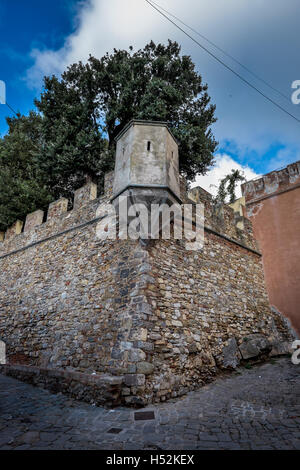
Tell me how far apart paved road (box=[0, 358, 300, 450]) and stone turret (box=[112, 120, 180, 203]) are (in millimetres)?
3419

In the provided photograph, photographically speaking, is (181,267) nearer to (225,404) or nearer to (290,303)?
(225,404)

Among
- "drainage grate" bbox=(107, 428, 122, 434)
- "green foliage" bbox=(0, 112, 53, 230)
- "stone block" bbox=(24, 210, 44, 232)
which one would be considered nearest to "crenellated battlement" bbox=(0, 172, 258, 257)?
"stone block" bbox=(24, 210, 44, 232)

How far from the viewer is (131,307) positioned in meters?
4.64

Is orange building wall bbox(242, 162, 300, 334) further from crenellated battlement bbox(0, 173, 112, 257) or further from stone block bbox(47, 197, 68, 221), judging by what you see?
stone block bbox(47, 197, 68, 221)

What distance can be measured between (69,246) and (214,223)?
402 cm

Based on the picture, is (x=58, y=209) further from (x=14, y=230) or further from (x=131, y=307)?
(x=131, y=307)

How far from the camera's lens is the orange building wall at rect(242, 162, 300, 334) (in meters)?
8.18

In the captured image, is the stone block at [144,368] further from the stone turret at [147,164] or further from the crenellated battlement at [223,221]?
the crenellated battlement at [223,221]

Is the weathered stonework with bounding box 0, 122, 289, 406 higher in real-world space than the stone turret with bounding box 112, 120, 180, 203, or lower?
lower

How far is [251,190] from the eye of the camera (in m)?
10.3

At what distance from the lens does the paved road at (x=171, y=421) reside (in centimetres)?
263

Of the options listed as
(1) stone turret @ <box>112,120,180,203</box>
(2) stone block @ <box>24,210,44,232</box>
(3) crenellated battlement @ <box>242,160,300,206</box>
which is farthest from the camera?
(3) crenellated battlement @ <box>242,160,300,206</box>

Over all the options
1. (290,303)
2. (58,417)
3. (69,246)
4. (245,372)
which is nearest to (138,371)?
(58,417)

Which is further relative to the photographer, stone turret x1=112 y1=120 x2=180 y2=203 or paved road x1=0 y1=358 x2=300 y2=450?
stone turret x1=112 y1=120 x2=180 y2=203
